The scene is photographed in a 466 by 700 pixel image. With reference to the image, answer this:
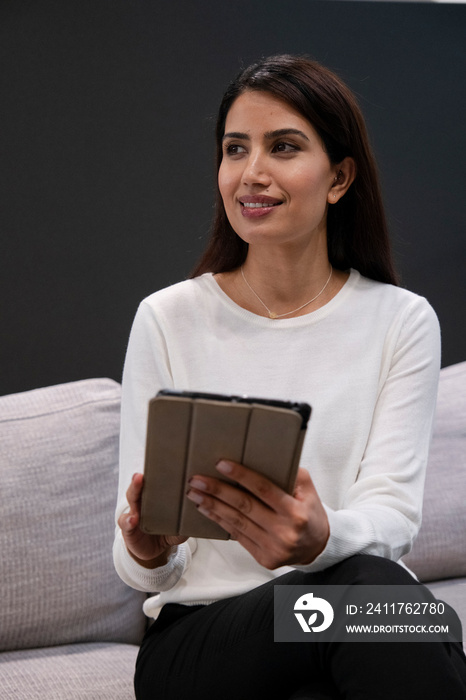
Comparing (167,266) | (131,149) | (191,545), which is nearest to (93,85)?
(131,149)

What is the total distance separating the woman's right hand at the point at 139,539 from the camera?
1.11 metres

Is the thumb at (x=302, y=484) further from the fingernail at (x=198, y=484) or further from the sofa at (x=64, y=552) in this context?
the sofa at (x=64, y=552)

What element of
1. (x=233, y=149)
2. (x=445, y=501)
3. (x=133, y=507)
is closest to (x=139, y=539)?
(x=133, y=507)

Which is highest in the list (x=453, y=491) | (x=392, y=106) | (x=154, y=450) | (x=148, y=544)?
(x=392, y=106)

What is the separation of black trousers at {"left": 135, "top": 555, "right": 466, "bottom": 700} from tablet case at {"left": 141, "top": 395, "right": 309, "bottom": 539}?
224 mm

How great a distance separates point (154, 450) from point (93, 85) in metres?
1.54

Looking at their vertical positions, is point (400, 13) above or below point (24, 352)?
above

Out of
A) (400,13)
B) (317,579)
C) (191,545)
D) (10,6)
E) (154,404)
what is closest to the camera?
(154,404)

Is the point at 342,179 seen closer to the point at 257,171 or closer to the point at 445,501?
the point at 257,171

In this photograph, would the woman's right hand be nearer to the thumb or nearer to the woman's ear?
the thumb

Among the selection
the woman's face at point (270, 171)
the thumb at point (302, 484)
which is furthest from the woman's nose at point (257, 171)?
A: the thumb at point (302, 484)

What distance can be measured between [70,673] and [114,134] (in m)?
1.39

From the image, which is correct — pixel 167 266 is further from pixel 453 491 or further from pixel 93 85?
pixel 453 491

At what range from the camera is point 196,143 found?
2383 mm
